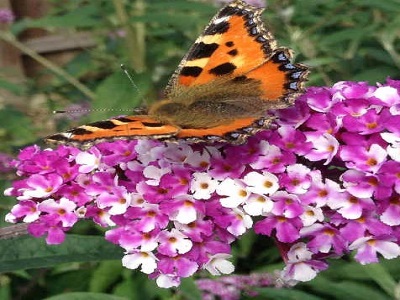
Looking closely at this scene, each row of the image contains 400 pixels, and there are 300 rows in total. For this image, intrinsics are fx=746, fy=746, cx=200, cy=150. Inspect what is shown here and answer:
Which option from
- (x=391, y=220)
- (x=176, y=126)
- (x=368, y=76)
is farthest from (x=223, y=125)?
(x=368, y=76)

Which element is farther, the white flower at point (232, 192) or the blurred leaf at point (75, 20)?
the blurred leaf at point (75, 20)

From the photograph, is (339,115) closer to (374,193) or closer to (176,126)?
(374,193)

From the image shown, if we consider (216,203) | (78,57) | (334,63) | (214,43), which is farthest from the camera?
(78,57)

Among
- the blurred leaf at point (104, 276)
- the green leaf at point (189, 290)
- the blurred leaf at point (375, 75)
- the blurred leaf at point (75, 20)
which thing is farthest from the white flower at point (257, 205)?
the blurred leaf at point (75, 20)

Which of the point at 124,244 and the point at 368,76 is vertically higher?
the point at 124,244

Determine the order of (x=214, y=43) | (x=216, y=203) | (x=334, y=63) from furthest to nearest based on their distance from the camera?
(x=334, y=63) < (x=214, y=43) < (x=216, y=203)

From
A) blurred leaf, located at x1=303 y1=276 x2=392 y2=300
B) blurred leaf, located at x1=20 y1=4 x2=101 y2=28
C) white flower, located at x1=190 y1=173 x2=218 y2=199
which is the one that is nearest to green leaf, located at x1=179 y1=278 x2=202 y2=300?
blurred leaf, located at x1=303 y1=276 x2=392 y2=300

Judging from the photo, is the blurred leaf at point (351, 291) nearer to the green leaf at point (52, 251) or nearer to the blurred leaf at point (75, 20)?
the green leaf at point (52, 251)

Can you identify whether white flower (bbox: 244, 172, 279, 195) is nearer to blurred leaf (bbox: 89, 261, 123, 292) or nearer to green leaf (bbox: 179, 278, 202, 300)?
green leaf (bbox: 179, 278, 202, 300)
